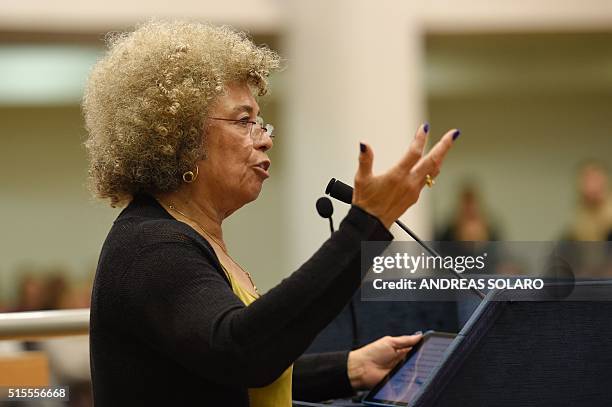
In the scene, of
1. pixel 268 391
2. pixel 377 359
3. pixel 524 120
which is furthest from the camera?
pixel 524 120

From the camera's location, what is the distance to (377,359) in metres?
2.29

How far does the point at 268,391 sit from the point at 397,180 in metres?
0.53

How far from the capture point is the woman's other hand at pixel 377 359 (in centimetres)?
226

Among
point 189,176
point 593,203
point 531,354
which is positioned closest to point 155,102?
point 189,176

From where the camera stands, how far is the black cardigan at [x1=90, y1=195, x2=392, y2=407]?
1.53 metres

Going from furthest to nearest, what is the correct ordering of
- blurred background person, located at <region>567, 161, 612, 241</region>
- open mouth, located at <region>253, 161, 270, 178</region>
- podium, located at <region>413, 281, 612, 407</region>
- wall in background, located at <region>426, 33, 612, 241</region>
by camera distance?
wall in background, located at <region>426, 33, 612, 241</region>
blurred background person, located at <region>567, 161, 612, 241</region>
open mouth, located at <region>253, 161, 270, 178</region>
podium, located at <region>413, 281, 612, 407</region>

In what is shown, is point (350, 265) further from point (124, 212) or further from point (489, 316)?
point (124, 212)

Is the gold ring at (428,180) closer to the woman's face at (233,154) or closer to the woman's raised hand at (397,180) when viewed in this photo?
the woman's raised hand at (397,180)

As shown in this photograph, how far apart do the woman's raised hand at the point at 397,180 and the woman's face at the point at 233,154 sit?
0.44 m

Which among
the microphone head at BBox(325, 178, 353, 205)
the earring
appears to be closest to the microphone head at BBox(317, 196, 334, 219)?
the microphone head at BBox(325, 178, 353, 205)

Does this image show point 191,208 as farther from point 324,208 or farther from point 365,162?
point 365,162

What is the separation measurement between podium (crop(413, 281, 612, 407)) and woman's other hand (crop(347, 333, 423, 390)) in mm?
549

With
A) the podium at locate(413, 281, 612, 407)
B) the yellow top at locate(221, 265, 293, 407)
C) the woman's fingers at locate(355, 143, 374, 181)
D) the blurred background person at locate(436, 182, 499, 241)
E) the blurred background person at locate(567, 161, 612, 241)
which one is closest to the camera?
the woman's fingers at locate(355, 143, 374, 181)

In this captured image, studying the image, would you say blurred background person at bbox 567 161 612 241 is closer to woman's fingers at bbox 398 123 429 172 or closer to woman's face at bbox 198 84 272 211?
woman's face at bbox 198 84 272 211
